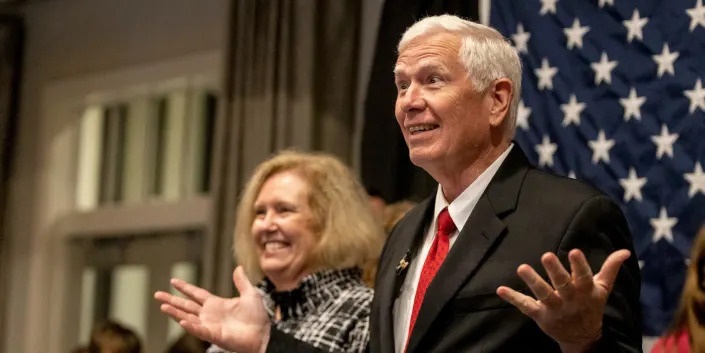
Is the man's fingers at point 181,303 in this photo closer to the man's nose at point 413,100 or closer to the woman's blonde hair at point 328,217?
the woman's blonde hair at point 328,217

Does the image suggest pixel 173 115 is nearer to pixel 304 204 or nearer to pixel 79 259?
pixel 79 259

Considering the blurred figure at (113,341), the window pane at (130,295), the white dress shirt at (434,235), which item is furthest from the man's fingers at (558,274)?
the window pane at (130,295)

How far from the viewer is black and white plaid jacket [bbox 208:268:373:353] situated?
2.54 m

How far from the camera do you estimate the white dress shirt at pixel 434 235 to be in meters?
2.02

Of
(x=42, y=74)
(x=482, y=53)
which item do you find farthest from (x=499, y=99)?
(x=42, y=74)

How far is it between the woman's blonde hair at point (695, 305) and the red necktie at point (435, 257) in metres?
0.96

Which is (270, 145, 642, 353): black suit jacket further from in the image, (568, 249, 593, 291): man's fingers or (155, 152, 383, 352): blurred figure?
(155, 152, 383, 352): blurred figure

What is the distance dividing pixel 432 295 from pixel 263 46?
3.25 metres

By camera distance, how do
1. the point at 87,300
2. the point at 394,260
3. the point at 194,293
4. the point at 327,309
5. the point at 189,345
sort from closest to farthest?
the point at 394,260 → the point at 194,293 → the point at 327,309 → the point at 189,345 → the point at 87,300

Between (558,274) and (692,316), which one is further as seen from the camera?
(692,316)

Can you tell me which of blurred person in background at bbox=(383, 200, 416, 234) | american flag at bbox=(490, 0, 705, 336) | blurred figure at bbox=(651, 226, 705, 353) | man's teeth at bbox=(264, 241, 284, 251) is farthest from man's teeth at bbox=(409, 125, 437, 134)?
american flag at bbox=(490, 0, 705, 336)

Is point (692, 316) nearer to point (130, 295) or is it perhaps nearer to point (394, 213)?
point (394, 213)

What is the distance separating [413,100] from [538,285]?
2.00 feet

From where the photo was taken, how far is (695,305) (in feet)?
8.85
